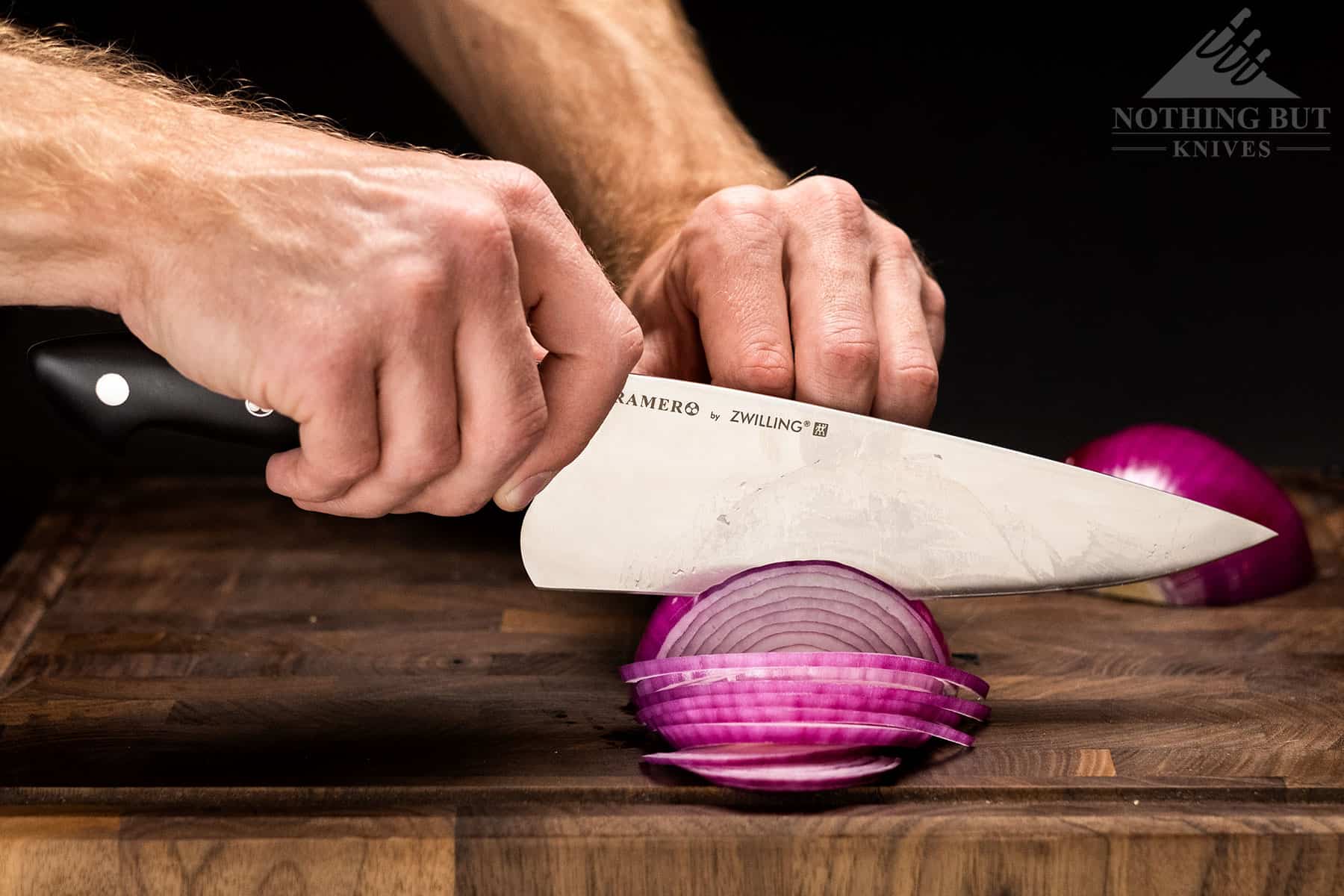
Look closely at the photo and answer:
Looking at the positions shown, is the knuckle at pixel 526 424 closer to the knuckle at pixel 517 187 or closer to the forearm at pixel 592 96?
the knuckle at pixel 517 187

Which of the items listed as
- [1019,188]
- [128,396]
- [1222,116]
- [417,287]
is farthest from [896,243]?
[1222,116]

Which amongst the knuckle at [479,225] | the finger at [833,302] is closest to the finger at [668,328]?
the finger at [833,302]

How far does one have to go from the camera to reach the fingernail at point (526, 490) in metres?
1.08

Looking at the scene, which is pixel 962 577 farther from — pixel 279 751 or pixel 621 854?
pixel 279 751

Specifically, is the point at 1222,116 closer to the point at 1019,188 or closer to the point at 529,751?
the point at 1019,188

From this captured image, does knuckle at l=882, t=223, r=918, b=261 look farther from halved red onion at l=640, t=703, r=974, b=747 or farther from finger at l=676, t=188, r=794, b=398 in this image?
halved red onion at l=640, t=703, r=974, b=747

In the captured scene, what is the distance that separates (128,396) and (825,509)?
0.61 metres

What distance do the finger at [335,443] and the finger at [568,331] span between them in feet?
0.44

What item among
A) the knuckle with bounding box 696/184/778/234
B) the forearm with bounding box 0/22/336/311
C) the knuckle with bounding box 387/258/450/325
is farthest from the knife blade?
the forearm with bounding box 0/22/336/311

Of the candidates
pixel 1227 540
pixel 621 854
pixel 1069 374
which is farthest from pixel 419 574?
pixel 1069 374

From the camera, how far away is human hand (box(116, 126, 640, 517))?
85 centimetres

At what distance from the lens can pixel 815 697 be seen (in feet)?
3.34

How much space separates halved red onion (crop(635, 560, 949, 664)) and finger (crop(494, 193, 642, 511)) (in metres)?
0.21

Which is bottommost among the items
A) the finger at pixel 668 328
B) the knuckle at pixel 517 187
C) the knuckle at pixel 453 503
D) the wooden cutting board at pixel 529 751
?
the wooden cutting board at pixel 529 751
